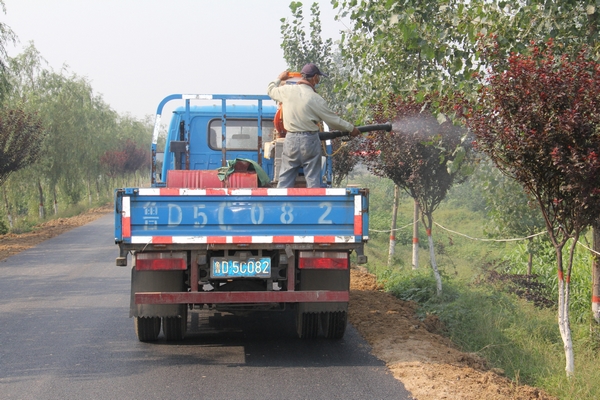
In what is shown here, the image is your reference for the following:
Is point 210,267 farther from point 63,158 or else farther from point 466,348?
point 63,158

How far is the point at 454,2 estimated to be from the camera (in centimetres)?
801

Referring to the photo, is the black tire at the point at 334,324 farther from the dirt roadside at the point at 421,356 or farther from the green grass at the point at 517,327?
the green grass at the point at 517,327

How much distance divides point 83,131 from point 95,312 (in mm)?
27205

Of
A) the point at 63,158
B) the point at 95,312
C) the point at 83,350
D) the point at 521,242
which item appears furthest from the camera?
the point at 63,158

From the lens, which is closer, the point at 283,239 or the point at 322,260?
the point at 283,239

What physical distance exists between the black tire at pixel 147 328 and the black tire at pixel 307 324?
139 centimetres

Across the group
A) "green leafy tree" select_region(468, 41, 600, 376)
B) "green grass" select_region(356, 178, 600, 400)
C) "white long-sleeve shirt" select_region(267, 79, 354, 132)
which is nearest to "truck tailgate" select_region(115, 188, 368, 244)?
"white long-sleeve shirt" select_region(267, 79, 354, 132)

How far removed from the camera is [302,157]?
6961 mm

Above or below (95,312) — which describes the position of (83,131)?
above

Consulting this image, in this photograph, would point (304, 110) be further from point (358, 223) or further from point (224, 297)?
point (224, 297)

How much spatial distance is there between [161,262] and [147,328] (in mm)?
1014

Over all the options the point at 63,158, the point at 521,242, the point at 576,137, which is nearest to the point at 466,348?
the point at 576,137

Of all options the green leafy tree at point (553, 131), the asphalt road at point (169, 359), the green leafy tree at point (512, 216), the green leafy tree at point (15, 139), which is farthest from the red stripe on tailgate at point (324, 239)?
the green leafy tree at point (15, 139)

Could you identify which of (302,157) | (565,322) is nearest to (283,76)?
(302,157)
